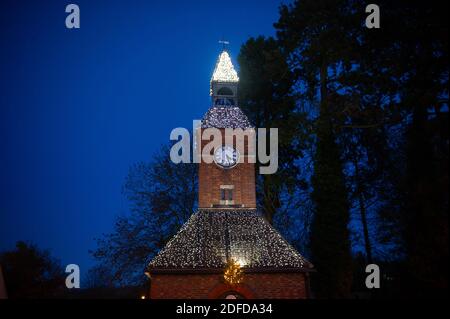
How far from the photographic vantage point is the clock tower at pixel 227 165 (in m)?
26.7

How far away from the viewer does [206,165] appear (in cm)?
2703

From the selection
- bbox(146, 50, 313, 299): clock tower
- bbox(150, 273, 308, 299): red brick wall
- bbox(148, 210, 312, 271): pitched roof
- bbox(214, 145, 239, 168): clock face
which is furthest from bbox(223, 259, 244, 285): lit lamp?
Answer: bbox(214, 145, 239, 168): clock face

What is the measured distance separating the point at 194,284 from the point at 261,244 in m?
4.08

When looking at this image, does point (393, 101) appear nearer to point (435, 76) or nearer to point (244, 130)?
point (435, 76)

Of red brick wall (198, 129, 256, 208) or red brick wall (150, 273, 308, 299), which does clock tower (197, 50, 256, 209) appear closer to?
red brick wall (198, 129, 256, 208)

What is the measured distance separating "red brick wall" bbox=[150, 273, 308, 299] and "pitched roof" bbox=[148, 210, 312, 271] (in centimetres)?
→ 50

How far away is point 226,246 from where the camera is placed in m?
23.6

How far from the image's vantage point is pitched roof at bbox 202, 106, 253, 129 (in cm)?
2756

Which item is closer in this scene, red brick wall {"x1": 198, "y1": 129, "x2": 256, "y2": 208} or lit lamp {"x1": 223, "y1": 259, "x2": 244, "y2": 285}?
lit lamp {"x1": 223, "y1": 259, "x2": 244, "y2": 285}

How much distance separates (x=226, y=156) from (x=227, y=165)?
54 cm

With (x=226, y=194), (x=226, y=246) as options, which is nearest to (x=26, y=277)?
(x=226, y=194)

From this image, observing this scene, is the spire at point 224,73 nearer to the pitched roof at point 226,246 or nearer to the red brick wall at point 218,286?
the pitched roof at point 226,246

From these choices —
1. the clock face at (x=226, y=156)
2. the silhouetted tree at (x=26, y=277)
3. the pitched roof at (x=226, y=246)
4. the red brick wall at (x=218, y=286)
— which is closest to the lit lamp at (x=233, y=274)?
the red brick wall at (x=218, y=286)
